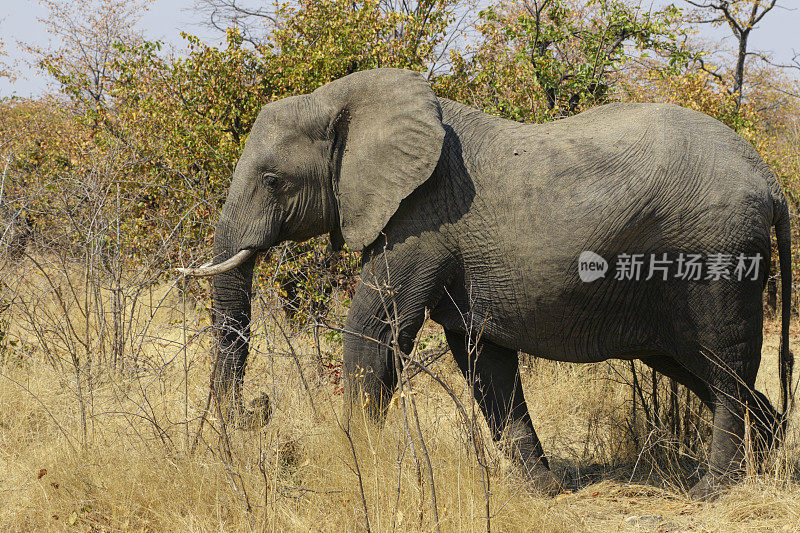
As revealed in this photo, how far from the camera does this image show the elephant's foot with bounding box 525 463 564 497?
4.76m

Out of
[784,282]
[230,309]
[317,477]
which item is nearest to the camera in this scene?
[317,477]

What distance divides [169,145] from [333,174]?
4.17 m

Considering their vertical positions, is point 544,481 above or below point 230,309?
below

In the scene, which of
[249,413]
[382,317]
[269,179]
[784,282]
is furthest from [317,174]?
[784,282]

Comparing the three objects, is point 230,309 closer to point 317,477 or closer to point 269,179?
point 269,179

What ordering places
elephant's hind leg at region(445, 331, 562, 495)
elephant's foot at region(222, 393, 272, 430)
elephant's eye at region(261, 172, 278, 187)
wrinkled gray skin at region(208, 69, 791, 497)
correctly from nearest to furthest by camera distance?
wrinkled gray skin at region(208, 69, 791, 497), elephant's foot at region(222, 393, 272, 430), elephant's eye at region(261, 172, 278, 187), elephant's hind leg at region(445, 331, 562, 495)

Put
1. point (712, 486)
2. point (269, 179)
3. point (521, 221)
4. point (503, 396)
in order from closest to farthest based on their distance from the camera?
point (521, 221)
point (712, 486)
point (269, 179)
point (503, 396)

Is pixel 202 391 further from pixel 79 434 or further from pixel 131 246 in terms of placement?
pixel 131 246

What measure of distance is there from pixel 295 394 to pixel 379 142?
186 centimetres

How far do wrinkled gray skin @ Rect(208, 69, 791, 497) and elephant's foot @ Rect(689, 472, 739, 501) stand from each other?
12 mm

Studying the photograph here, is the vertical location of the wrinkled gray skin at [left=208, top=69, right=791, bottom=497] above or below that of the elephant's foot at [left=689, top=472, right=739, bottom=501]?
above

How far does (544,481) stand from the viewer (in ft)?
15.9

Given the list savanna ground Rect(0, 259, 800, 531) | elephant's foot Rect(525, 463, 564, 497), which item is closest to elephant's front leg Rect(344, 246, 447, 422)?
savanna ground Rect(0, 259, 800, 531)

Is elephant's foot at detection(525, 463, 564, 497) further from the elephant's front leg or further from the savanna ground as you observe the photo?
the elephant's front leg
